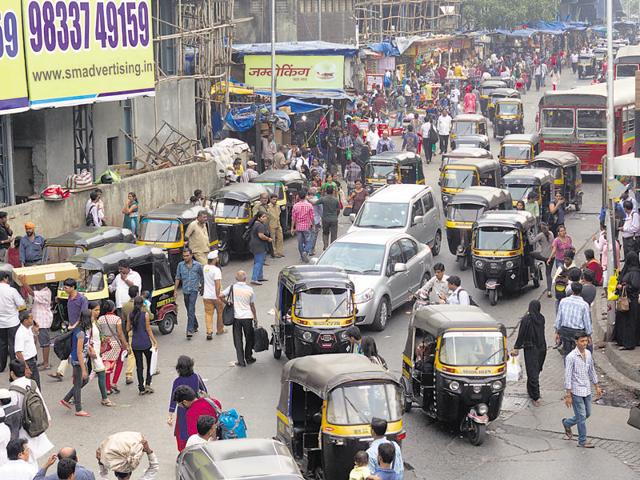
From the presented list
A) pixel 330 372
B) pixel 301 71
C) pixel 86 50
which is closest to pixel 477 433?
pixel 330 372

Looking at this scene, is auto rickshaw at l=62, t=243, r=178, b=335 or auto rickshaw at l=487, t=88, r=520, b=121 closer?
auto rickshaw at l=62, t=243, r=178, b=335

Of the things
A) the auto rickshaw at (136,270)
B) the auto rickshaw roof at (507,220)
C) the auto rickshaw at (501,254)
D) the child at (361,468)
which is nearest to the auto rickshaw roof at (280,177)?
the auto rickshaw roof at (507,220)

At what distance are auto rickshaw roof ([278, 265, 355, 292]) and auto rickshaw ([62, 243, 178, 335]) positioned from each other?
2.90 metres

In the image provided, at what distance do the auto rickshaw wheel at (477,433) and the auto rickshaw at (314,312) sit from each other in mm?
3298

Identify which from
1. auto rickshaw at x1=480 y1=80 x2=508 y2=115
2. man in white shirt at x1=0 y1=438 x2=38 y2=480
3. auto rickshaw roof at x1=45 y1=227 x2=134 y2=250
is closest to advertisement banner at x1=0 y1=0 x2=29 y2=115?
auto rickshaw roof at x1=45 y1=227 x2=134 y2=250

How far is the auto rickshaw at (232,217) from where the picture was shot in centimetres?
2716

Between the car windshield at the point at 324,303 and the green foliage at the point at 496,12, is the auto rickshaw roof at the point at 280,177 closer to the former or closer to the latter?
the car windshield at the point at 324,303

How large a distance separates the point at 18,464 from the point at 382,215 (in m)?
15.7

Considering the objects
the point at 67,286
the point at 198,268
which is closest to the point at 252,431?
the point at 67,286

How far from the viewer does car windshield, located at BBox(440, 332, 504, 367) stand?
15.8m

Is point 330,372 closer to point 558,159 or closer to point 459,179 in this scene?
point 459,179

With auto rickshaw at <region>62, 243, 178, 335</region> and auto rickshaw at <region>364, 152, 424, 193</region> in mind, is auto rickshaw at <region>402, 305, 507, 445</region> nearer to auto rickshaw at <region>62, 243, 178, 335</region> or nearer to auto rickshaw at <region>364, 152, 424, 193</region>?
auto rickshaw at <region>62, 243, 178, 335</region>

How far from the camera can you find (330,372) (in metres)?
13.7

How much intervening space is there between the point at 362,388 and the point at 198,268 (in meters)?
7.88
